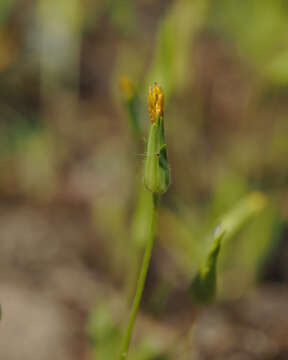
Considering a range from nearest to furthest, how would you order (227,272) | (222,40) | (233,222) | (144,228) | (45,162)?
1. (233,222)
2. (144,228)
3. (227,272)
4. (45,162)
5. (222,40)

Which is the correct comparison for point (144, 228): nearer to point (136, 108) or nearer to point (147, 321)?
point (136, 108)

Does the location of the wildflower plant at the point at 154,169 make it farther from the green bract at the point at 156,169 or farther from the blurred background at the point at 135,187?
the blurred background at the point at 135,187

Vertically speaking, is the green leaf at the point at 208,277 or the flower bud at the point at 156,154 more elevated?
the flower bud at the point at 156,154

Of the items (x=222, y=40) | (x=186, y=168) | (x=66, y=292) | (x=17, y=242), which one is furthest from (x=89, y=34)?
(x=66, y=292)

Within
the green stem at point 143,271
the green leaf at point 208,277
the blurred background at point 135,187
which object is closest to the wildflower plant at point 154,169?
the green stem at point 143,271

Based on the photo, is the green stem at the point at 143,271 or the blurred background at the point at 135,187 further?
the blurred background at the point at 135,187

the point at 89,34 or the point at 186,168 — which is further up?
the point at 89,34

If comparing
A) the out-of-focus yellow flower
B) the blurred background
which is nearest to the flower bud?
the out-of-focus yellow flower
